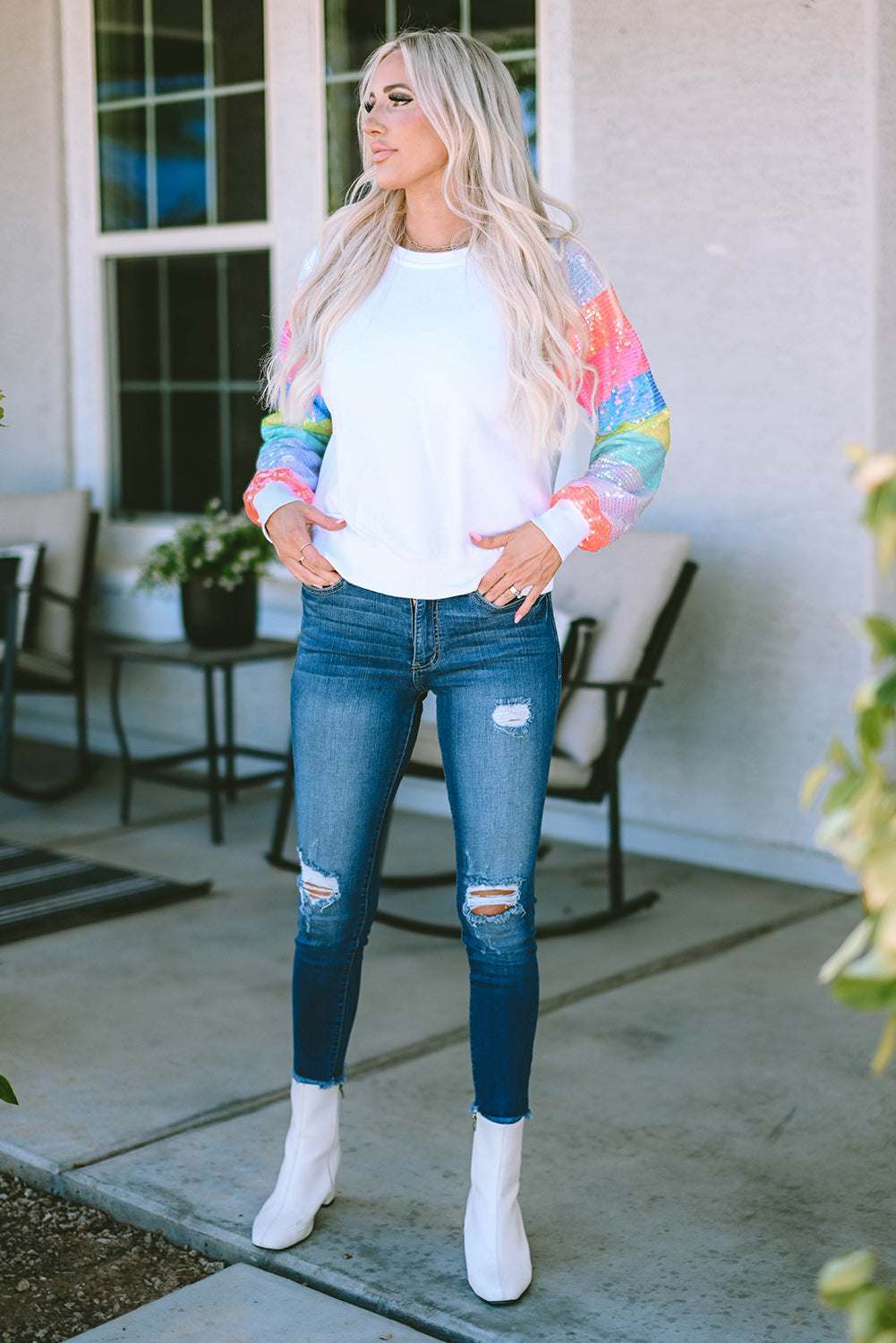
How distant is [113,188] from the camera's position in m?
5.69

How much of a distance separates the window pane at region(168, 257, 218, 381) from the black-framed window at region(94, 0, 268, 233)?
0.15 m

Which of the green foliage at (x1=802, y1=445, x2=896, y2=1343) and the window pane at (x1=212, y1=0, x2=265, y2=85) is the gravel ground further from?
the window pane at (x1=212, y1=0, x2=265, y2=85)

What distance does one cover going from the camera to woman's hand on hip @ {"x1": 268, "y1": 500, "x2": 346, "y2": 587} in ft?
6.85

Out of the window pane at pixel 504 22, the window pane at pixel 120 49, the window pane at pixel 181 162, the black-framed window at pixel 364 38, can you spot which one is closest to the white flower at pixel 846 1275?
the black-framed window at pixel 364 38

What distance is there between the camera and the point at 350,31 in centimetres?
498

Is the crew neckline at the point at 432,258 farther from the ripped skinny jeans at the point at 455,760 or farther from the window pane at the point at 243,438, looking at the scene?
the window pane at the point at 243,438

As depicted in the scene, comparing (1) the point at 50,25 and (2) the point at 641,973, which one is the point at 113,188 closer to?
(1) the point at 50,25

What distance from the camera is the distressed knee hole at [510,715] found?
6.77 feet

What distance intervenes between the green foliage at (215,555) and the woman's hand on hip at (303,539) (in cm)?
257

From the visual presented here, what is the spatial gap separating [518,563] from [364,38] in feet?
11.3

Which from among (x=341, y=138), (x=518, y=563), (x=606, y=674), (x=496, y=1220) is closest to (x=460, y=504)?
(x=518, y=563)

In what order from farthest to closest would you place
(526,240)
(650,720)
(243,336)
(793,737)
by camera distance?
(243,336)
(650,720)
(793,737)
(526,240)

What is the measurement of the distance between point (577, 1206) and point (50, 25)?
15.6 feet

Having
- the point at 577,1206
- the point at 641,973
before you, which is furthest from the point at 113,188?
the point at 577,1206
